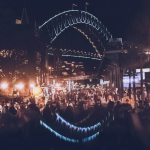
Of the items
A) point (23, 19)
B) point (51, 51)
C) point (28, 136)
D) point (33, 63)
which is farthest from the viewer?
point (23, 19)

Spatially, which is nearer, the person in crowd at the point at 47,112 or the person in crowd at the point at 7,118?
the person in crowd at the point at 7,118

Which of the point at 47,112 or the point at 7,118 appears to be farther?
the point at 47,112

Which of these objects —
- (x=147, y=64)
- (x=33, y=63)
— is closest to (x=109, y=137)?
(x=147, y=64)

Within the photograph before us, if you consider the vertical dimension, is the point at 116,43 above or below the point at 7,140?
above

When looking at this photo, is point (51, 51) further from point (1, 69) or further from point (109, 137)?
point (109, 137)

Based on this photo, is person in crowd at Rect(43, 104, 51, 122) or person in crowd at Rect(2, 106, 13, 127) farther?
person in crowd at Rect(43, 104, 51, 122)

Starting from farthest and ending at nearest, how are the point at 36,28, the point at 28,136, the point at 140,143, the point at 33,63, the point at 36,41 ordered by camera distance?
1. the point at 36,28
2. the point at 36,41
3. the point at 33,63
4. the point at 28,136
5. the point at 140,143

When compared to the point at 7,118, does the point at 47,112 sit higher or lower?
higher

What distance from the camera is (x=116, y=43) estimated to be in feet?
96.4

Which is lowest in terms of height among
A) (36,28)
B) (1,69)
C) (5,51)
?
(1,69)

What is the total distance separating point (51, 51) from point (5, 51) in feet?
85.1

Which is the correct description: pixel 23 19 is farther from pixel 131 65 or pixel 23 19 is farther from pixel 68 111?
pixel 68 111

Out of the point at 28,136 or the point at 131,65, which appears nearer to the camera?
the point at 28,136

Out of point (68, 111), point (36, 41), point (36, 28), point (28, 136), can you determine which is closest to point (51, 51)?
point (36, 28)
